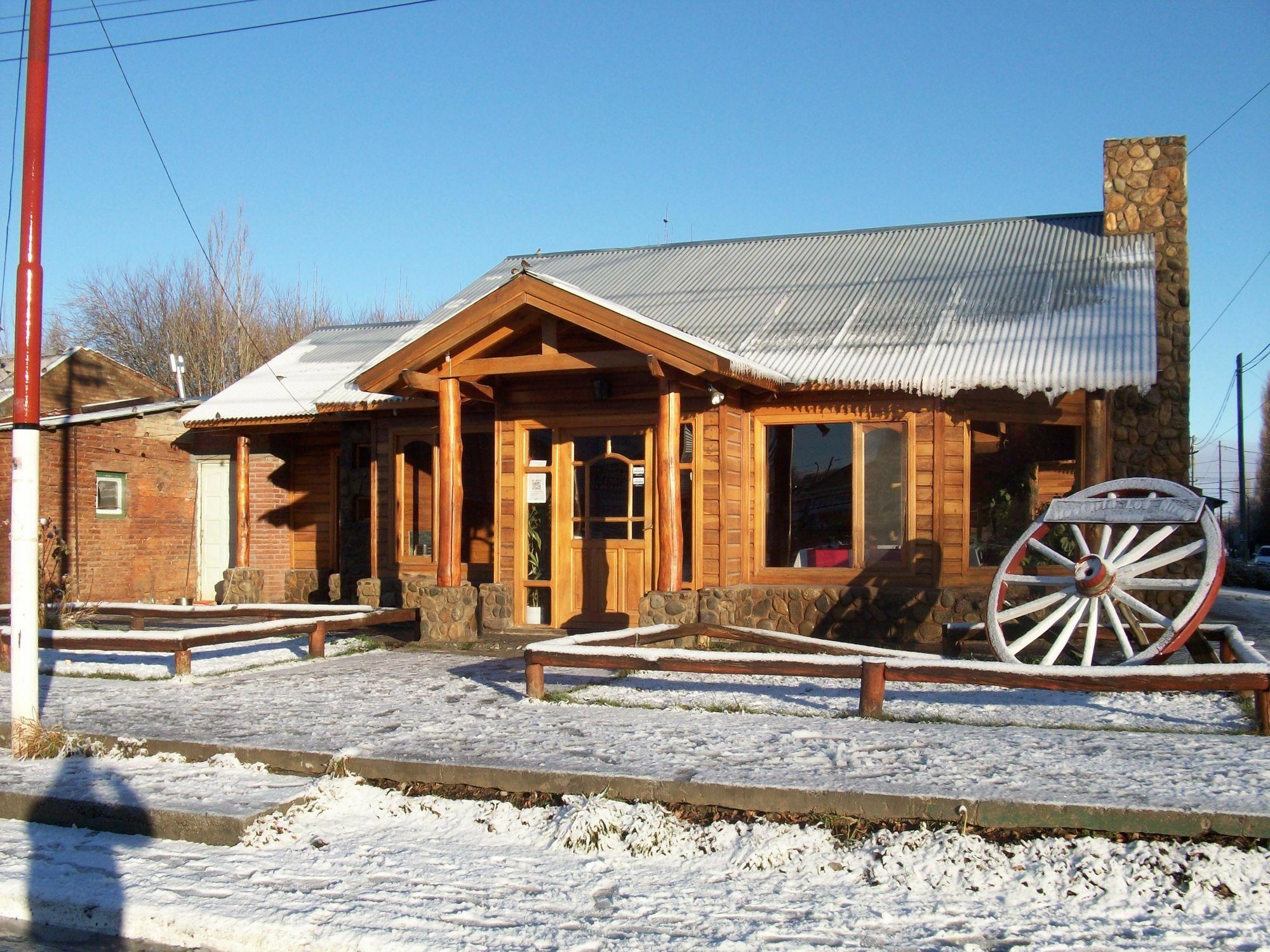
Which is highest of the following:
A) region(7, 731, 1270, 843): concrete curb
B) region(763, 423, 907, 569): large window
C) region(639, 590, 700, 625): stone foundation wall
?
region(763, 423, 907, 569): large window

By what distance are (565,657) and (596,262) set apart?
11.0 m

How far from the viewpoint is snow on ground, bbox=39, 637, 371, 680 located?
32.4 ft

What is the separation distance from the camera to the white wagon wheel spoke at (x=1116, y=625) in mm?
7754

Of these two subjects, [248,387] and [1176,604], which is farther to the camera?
[248,387]

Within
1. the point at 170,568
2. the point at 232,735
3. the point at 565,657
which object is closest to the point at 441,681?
the point at 565,657

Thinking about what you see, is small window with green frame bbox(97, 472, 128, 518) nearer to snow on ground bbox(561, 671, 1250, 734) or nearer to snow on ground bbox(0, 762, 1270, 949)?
snow on ground bbox(561, 671, 1250, 734)

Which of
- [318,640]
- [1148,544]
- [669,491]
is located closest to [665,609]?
[669,491]

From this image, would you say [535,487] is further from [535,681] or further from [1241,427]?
[1241,427]

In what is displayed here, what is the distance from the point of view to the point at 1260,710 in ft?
21.2

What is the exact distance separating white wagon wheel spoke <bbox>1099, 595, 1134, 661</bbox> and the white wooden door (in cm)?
1528

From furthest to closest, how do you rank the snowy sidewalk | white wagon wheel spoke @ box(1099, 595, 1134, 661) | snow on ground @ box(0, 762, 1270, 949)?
white wagon wheel spoke @ box(1099, 595, 1134, 661)
the snowy sidewalk
snow on ground @ box(0, 762, 1270, 949)

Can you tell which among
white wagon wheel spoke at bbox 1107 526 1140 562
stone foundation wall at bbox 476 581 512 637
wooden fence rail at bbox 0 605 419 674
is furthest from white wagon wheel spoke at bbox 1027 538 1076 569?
wooden fence rail at bbox 0 605 419 674

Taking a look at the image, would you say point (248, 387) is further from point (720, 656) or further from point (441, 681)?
point (720, 656)

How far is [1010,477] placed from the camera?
472 inches
